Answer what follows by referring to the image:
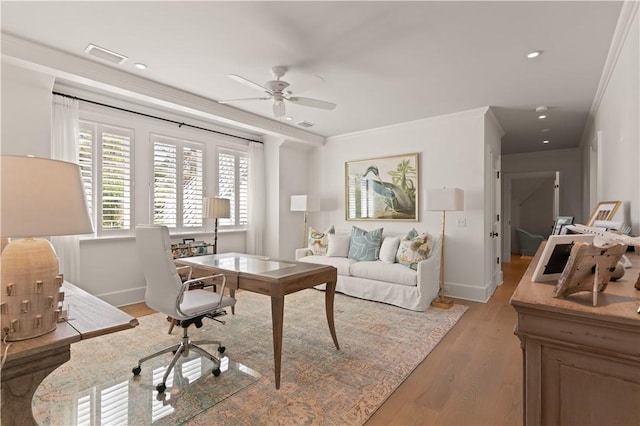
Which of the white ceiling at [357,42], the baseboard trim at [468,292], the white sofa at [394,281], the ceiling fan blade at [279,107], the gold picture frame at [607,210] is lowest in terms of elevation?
the baseboard trim at [468,292]

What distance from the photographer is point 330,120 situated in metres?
4.95

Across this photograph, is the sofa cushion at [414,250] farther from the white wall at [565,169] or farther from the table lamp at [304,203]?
the white wall at [565,169]

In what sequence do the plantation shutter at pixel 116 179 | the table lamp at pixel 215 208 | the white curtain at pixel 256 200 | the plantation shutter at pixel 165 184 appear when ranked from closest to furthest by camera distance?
the plantation shutter at pixel 116 179 → the table lamp at pixel 215 208 → the plantation shutter at pixel 165 184 → the white curtain at pixel 256 200

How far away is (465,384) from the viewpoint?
231 centimetres

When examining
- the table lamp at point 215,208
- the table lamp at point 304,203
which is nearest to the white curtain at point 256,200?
the table lamp at point 304,203

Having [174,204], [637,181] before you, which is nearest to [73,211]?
[637,181]

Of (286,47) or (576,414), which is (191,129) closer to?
(286,47)

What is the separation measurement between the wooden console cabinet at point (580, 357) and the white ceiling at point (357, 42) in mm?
2069

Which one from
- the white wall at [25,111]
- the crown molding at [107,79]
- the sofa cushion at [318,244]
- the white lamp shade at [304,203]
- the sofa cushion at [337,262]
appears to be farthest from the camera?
the white lamp shade at [304,203]

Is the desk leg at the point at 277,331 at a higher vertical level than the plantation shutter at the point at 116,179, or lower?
lower

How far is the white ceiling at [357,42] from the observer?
87.2 inches

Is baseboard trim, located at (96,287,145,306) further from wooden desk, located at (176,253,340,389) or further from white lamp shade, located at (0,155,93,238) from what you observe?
white lamp shade, located at (0,155,93,238)

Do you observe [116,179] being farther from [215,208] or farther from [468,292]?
[468,292]

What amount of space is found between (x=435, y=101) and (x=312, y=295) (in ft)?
10.5
